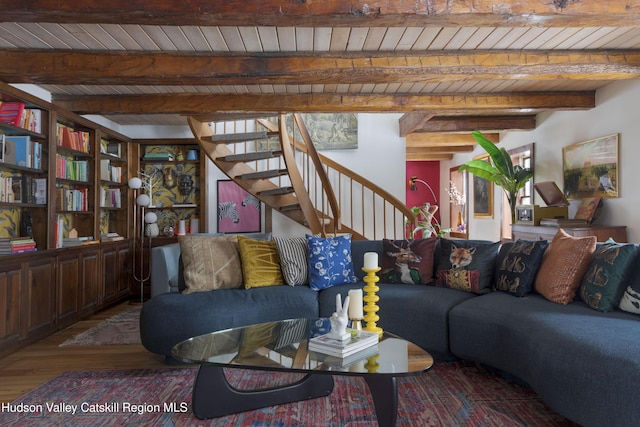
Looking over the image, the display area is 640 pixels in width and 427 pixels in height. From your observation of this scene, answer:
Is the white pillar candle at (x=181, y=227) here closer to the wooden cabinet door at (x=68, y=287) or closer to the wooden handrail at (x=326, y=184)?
the wooden cabinet door at (x=68, y=287)

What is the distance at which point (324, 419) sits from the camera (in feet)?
7.37

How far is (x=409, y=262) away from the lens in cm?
363

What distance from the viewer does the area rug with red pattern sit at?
2234 mm

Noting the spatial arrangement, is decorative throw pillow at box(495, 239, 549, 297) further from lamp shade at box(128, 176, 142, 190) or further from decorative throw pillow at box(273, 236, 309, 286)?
lamp shade at box(128, 176, 142, 190)

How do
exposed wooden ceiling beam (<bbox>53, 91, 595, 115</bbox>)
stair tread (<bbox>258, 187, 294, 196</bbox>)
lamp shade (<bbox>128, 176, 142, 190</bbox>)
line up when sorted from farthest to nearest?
stair tread (<bbox>258, 187, 294, 196</bbox>) < lamp shade (<bbox>128, 176, 142, 190</bbox>) < exposed wooden ceiling beam (<bbox>53, 91, 595, 115</bbox>)

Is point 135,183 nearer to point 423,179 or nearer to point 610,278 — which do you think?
point 610,278

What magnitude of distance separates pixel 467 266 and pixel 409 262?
455 millimetres

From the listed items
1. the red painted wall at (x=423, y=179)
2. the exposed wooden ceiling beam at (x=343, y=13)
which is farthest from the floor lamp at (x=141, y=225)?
the red painted wall at (x=423, y=179)

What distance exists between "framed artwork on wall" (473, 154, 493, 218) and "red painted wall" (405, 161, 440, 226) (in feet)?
7.12

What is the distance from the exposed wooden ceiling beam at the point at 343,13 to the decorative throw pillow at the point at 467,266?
1.63 metres

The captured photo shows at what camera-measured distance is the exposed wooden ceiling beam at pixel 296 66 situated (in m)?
3.39

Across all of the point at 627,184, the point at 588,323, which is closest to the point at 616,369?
the point at 588,323

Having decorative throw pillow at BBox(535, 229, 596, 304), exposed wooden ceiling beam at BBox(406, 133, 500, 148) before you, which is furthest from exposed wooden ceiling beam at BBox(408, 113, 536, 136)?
decorative throw pillow at BBox(535, 229, 596, 304)

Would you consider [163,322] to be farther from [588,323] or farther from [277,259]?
[588,323]
